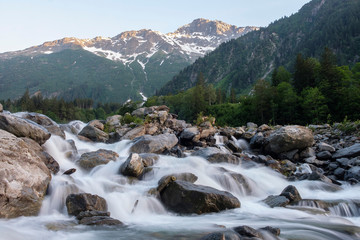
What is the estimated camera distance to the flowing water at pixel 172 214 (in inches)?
303

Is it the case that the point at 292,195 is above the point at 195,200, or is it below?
above

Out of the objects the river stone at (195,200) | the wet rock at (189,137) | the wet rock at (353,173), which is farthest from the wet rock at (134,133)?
the wet rock at (353,173)

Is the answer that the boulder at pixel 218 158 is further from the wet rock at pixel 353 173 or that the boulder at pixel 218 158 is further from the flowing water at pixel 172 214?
the wet rock at pixel 353 173

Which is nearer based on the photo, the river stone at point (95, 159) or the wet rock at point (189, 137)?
the river stone at point (95, 159)

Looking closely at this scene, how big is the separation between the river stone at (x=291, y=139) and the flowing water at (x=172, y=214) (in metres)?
5.13

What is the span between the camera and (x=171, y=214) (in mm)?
10055

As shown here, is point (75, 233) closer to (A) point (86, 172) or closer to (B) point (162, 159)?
(A) point (86, 172)

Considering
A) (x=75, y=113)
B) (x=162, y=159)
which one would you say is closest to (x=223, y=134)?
(x=162, y=159)

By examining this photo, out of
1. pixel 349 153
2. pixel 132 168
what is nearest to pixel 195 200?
pixel 132 168

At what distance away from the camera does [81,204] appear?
358 inches

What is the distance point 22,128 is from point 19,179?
225 inches

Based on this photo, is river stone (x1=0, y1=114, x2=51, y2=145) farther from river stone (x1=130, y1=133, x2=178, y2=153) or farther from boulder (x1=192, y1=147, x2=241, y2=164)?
boulder (x1=192, y1=147, x2=241, y2=164)

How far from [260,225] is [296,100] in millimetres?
46995

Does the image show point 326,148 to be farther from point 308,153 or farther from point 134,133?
point 134,133
